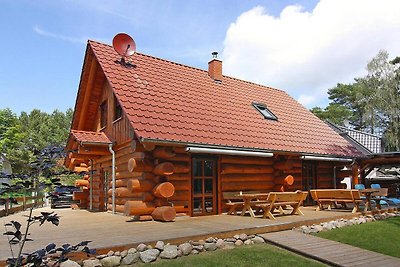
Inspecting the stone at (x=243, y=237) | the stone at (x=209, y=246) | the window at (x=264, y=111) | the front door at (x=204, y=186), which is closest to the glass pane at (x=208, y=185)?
the front door at (x=204, y=186)

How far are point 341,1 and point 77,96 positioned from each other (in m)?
11.4

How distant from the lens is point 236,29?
16172 millimetres

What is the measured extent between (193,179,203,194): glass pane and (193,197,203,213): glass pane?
0.22 m

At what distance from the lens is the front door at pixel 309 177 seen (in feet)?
48.0

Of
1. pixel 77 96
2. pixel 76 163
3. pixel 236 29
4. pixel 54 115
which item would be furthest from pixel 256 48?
pixel 54 115

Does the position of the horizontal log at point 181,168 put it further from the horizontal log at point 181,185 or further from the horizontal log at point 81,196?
the horizontal log at point 81,196

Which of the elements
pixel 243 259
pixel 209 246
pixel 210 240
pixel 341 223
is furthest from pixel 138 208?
pixel 341 223

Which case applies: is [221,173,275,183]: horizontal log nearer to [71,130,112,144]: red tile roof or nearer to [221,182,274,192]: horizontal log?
[221,182,274,192]: horizontal log

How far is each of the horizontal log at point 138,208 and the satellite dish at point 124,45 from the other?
5830 millimetres

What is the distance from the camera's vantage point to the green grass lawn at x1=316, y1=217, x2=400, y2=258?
7582mm

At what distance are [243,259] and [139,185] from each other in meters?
4.11

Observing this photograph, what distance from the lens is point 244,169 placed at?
12.0 m

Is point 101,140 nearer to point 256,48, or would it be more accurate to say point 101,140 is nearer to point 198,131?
point 198,131

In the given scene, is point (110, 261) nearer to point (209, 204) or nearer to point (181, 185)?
point (181, 185)
